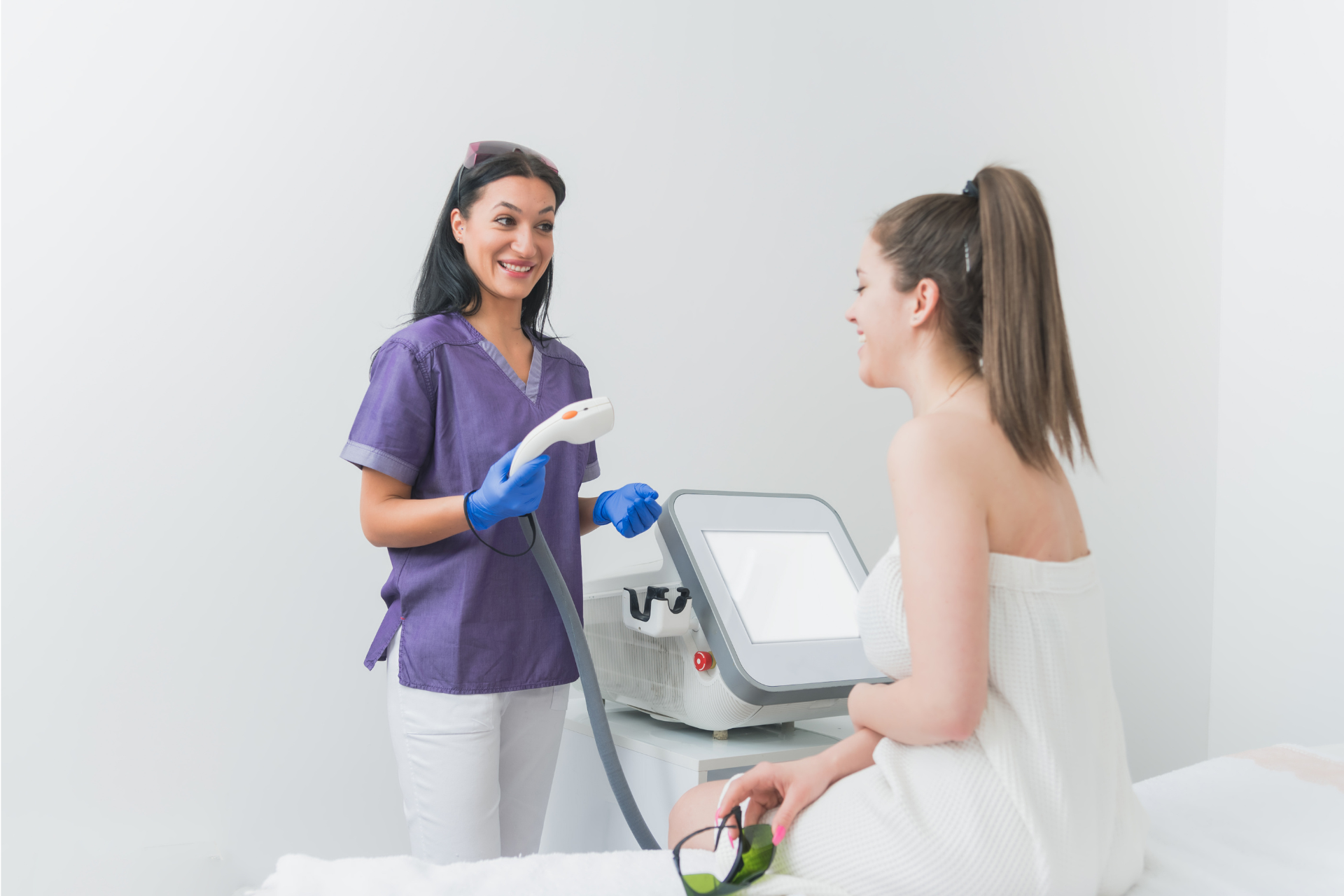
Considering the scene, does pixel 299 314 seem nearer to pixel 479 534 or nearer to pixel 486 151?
pixel 486 151

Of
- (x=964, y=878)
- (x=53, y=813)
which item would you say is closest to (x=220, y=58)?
(x=53, y=813)

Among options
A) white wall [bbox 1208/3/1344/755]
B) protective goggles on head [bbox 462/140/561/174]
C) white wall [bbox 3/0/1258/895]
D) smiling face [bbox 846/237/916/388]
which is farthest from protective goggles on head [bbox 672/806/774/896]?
white wall [bbox 1208/3/1344/755]

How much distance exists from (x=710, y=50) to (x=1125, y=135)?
1.48 m

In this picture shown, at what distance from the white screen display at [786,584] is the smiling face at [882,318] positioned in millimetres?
556

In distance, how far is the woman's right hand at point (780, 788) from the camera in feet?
3.24

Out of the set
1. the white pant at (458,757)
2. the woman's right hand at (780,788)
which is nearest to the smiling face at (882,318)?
the woman's right hand at (780,788)

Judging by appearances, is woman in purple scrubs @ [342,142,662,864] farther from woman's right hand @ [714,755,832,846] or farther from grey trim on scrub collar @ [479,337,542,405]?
woman's right hand @ [714,755,832,846]

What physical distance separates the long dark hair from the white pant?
1.76 feet

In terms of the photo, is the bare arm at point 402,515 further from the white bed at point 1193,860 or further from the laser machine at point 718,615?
the white bed at point 1193,860

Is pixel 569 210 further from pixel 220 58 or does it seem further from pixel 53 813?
pixel 53 813

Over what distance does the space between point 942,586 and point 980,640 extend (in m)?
0.06

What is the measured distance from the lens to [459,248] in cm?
161

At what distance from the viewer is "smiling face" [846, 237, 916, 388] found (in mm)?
1048

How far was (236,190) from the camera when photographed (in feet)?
6.24
